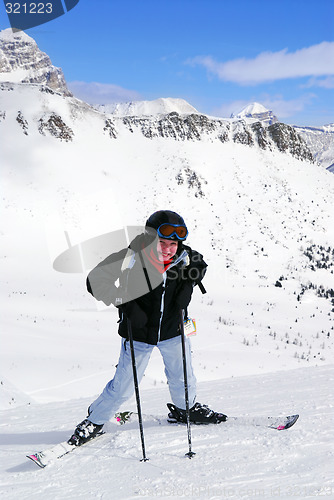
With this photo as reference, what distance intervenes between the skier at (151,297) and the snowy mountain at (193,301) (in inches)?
14.5

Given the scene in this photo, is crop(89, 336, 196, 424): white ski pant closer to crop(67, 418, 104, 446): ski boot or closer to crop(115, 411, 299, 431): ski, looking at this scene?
crop(67, 418, 104, 446): ski boot

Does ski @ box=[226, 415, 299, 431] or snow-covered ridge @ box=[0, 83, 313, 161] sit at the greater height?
snow-covered ridge @ box=[0, 83, 313, 161]

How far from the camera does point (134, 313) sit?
11.7 ft

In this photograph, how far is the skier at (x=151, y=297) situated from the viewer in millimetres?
3553

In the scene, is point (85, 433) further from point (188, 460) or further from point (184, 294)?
point (184, 294)

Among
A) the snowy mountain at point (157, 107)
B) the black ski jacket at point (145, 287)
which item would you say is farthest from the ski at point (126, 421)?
the snowy mountain at point (157, 107)

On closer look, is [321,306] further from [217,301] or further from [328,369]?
[328,369]

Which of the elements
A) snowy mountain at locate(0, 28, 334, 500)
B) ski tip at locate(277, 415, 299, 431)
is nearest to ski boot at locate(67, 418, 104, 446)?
snowy mountain at locate(0, 28, 334, 500)

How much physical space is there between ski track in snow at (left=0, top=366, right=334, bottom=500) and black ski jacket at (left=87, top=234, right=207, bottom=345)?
1158 millimetres

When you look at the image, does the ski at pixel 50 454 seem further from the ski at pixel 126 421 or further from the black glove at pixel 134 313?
the black glove at pixel 134 313

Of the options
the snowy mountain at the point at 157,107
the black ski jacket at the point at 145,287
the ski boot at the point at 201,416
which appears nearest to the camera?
the black ski jacket at the point at 145,287

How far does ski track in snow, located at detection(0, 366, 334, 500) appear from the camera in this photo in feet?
9.02

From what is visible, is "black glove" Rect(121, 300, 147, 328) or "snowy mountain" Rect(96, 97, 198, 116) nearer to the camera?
"black glove" Rect(121, 300, 147, 328)

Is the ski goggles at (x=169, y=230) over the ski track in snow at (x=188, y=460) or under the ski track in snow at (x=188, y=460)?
over
